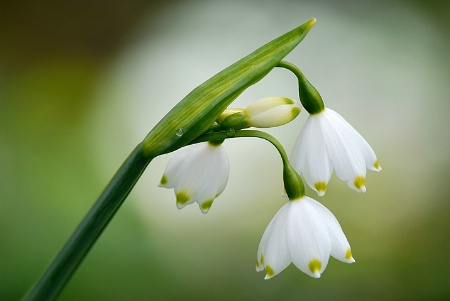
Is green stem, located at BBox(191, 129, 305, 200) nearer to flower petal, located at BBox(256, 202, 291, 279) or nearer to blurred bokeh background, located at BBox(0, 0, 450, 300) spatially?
flower petal, located at BBox(256, 202, 291, 279)

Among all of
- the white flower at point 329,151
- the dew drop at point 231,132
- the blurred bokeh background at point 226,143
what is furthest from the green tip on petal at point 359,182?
the blurred bokeh background at point 226,143

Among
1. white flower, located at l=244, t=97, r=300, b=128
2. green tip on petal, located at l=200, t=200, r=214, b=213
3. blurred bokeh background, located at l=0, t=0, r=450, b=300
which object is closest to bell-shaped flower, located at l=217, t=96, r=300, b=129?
white flower, located at l=244, t=97, r=300, b=128

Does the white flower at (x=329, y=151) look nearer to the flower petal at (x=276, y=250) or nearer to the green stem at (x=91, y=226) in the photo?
the flower petal at (x=276, y=250)

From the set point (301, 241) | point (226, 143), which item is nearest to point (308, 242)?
point (301, 241)

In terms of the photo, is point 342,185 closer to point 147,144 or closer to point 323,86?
point 323,86

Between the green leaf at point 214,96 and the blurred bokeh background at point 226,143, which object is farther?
the blurred bokeh background at point 226,143

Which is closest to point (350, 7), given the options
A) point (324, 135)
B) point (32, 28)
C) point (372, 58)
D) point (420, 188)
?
point (372, 58)
